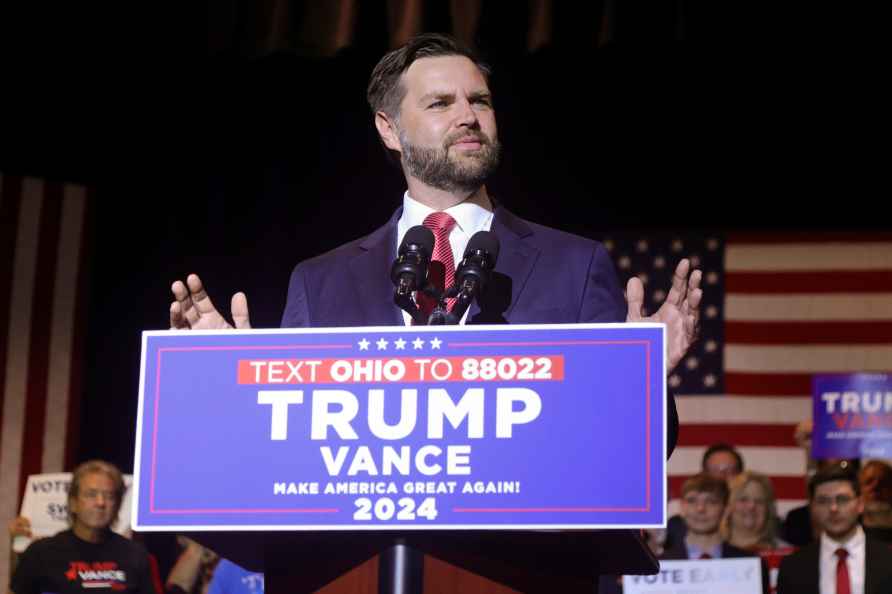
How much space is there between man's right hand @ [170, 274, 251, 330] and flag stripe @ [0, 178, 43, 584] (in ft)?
20.0

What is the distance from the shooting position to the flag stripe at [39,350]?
809 centimetres

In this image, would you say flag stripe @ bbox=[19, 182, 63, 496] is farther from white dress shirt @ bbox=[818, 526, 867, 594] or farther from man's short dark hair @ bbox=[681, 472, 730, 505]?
white dress shirt @ bbox=[818, 526, 867, 594]

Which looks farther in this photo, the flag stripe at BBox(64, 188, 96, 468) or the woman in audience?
the flag stripe at BBox(64, 188, 96, 468)

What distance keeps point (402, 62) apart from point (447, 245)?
367 millimetres

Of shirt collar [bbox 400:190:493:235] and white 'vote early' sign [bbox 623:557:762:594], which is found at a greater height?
shirt collar [bbox 400:190:493:235]

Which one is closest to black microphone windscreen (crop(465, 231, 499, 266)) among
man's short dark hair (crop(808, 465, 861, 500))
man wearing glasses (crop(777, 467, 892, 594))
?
man wearing glasses (crop(777, 467, 892, 594))

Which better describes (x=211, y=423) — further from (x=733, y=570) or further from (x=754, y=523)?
(x=754, y=523)

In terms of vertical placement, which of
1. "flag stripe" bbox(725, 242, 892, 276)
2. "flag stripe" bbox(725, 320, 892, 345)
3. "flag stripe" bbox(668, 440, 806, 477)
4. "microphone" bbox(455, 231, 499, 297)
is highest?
"flag stripe" bbox(725, 242, 892, 276)

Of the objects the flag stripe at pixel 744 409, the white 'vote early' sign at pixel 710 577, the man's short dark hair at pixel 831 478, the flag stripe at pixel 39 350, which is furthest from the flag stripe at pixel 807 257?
the flag stripe at pixel 39 350

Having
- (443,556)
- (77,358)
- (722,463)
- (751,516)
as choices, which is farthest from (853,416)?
(443,556)

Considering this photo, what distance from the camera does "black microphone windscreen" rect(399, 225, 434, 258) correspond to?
205 centimetres

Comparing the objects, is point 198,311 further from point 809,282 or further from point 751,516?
point 809,282

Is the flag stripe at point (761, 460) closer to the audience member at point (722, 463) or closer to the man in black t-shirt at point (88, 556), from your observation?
the audience member at point (722, 463)

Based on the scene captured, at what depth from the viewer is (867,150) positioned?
773cm
